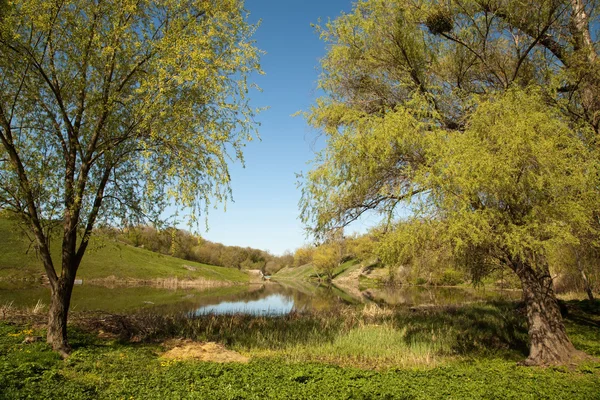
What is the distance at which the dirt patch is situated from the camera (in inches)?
404

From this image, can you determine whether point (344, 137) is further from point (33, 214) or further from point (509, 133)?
point (33, 214)

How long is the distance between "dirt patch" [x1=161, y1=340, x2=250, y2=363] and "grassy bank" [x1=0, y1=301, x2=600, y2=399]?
0.40 meters

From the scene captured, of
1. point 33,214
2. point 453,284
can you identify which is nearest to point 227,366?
point 33,214

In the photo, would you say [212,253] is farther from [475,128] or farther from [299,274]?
[475,128]

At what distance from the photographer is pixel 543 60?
12.2 m

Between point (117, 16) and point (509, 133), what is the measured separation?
34.8 feet

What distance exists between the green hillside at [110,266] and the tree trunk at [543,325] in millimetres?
28028

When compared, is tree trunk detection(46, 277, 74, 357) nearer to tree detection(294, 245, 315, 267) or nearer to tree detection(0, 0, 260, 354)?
tree detection(0, 0, 260, 354)

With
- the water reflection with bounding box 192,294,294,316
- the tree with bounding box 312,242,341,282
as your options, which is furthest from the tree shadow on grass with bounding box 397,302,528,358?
the tree with bounding box 312,242,341,282

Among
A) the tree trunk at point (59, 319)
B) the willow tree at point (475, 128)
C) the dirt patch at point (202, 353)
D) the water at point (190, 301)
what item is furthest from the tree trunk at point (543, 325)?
the water at point (190, 301)

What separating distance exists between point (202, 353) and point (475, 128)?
9846 mm

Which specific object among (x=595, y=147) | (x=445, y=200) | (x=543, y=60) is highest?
(x=543, y=60)

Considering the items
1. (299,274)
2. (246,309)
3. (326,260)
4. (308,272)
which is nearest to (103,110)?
(246,309)

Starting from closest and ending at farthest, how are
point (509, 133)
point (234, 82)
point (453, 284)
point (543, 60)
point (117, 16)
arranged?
point (509, 133) → point (117, 16) → point (234, 82) → point (543, 60) → point (453, 284)
